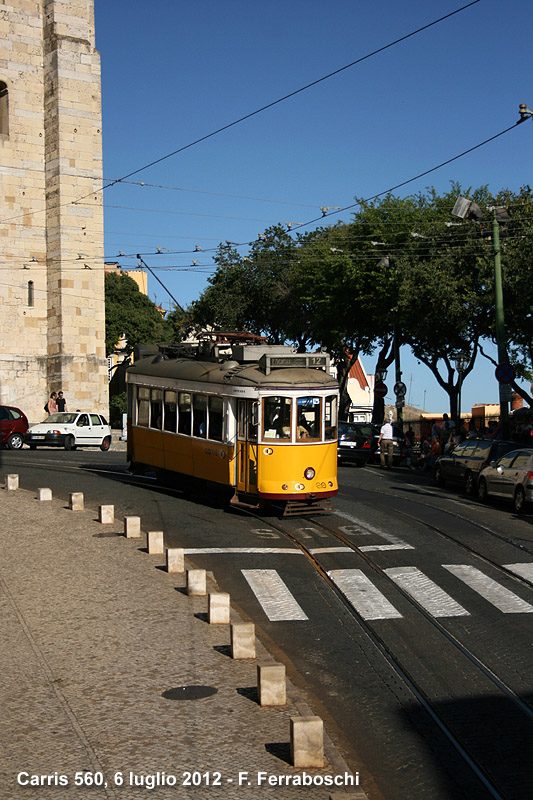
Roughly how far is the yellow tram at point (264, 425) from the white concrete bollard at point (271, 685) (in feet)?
33.4

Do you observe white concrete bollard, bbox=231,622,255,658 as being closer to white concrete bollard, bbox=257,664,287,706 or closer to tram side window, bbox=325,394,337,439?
white concrete bollard, bbox=257,664,287,706

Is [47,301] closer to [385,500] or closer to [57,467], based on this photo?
[57,467]

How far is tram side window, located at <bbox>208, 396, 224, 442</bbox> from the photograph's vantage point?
1975 cm

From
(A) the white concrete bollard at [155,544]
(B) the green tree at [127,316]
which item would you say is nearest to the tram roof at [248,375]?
(A) the white concrete bollard at [155,544]

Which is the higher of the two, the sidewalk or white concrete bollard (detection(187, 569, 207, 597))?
white concrete bollard (detection(187, 569, 207, 597))

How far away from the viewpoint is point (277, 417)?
61.9ft

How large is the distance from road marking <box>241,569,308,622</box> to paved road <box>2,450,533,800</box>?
3cm

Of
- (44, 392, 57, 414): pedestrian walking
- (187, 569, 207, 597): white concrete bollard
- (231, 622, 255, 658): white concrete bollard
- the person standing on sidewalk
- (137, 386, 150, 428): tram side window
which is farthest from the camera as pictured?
(44, 392, 57, 414): pedestrian walking

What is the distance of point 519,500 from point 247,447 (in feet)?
19.7

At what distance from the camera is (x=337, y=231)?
6159 centimetres

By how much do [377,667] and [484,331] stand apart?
32.8 meters

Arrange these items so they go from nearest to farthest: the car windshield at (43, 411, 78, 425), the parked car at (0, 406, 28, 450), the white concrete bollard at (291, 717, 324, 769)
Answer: the white concrete bollard at (291, 717, 324, 769) < the parked car at (0, 406, 28, 450) < the car windshield at (43, 411, 78, 425)

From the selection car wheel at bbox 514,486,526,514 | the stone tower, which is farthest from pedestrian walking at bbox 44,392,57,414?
car wheel at bbox 514,486,526,514

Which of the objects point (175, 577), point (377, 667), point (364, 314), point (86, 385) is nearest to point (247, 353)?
point (175, 577)
